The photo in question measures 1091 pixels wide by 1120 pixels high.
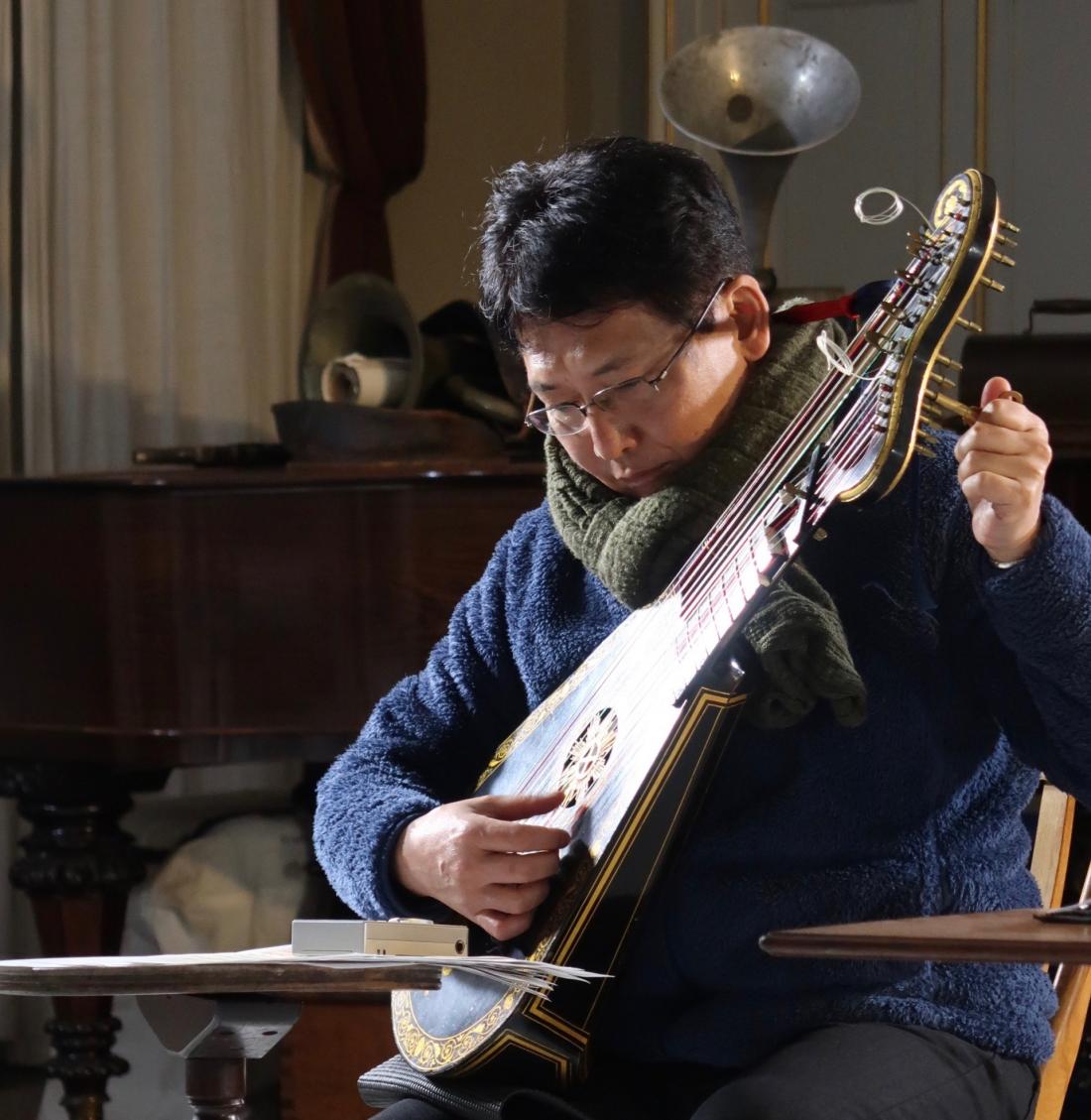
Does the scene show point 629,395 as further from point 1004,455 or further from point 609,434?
point 1004,455

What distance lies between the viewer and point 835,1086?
113 centimetres

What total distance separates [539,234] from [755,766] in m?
0.41

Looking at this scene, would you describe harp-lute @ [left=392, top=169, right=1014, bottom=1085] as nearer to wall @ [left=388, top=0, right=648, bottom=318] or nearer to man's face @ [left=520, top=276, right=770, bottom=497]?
man's face @ [left=520, top=276, right=770, bottom=497]

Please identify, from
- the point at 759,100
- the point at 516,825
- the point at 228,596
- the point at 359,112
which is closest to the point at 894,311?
the point at 516,825

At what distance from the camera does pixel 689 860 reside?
4.20 feet

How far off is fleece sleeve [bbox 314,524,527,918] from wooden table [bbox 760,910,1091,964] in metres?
0.63

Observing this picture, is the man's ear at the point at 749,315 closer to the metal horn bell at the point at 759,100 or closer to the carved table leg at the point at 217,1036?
the carved table leg at the point at 217,1036

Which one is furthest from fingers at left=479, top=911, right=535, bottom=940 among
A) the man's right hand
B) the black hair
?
the black hair

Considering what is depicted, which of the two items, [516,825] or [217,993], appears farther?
[516,825]

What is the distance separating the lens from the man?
3.87ft

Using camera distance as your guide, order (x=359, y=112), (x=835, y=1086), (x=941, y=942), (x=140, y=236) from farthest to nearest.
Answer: (x=359, y=112)
(x=140, y=236)
(x=835, y=1086)
(x=941, y=942)

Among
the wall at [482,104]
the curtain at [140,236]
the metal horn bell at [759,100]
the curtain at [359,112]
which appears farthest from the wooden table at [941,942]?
the wall at [482,104]

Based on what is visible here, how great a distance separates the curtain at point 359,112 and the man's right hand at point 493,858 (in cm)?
246

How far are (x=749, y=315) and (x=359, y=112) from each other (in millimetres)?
2432
